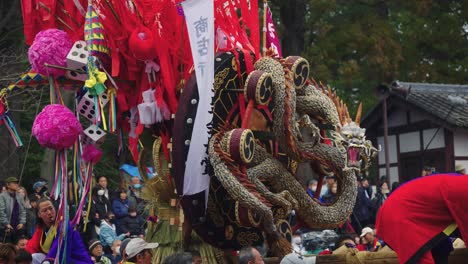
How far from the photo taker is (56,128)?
8742 mm

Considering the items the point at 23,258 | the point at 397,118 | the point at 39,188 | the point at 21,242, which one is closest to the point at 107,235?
the point at 39,188

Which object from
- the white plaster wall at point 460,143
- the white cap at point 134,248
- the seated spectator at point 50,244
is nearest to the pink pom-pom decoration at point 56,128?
the seated spectator at point 50,244

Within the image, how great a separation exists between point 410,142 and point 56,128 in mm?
10787

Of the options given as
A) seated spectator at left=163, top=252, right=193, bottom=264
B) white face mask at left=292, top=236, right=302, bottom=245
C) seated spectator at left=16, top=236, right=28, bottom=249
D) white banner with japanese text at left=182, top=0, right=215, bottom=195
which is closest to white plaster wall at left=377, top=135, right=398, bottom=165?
white face mask at left=292, top=236, right=302, bottom=245

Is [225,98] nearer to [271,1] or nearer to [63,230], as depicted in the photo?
[63,230]

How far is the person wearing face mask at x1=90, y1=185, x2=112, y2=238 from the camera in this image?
12.5 metres

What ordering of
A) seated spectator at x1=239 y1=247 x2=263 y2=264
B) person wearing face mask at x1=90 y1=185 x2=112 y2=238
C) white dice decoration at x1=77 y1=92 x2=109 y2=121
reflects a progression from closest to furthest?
1. seated spectator at x1=239 y1=247 x2=263 y2=264
2. white dice decoration at x1=77 y1=92 x2=109 y2=121
3. person wearing face mask at x1=90 y1=185 x2=112 y2=238

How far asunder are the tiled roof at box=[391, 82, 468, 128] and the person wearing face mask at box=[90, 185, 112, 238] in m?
6.09

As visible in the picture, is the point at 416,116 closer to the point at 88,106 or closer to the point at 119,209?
the point at 119,209

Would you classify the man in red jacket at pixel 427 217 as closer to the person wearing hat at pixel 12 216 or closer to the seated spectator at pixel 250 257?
the seated spectator at pixel 250 257

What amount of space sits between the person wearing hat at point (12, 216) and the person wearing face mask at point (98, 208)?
904 millimetres

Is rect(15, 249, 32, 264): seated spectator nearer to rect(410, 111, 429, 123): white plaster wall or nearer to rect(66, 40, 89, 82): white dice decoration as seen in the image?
rect(66, 40, 89, 82): white dice decoration

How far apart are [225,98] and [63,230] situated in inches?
74.6

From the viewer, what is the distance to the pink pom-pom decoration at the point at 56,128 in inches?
344
